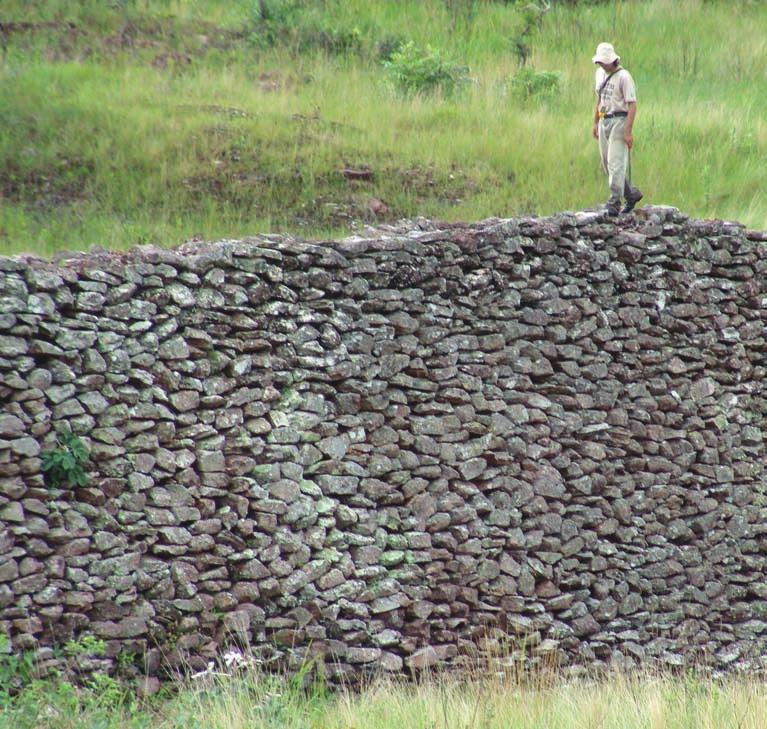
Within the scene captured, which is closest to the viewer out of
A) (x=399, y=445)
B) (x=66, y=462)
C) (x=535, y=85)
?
(x=66, y=462)

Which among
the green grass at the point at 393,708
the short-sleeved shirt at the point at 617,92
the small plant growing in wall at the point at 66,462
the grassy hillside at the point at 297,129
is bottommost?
the green grass at the point at 393,708

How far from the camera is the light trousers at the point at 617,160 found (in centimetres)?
1006

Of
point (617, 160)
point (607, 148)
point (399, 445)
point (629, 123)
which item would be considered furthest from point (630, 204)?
point (399, 445)

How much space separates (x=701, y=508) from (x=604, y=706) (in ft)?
10.3

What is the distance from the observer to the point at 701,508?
1021 centimetres

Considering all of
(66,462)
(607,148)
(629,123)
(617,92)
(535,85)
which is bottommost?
(66,462)

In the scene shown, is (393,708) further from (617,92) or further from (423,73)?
(423,73)

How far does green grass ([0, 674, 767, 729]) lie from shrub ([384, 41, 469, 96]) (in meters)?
10.0

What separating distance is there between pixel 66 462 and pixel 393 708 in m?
2.63

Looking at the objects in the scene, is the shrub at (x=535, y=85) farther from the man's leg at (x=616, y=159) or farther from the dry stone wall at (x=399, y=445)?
the dry stone wall at (x=399, y=445)

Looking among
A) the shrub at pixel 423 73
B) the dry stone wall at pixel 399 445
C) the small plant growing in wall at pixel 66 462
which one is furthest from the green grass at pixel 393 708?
the shrub at pixel 423 73

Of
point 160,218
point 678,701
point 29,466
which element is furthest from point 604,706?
point 160,218

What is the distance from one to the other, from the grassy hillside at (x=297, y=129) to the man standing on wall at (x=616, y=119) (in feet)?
8.55

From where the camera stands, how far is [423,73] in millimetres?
16375
